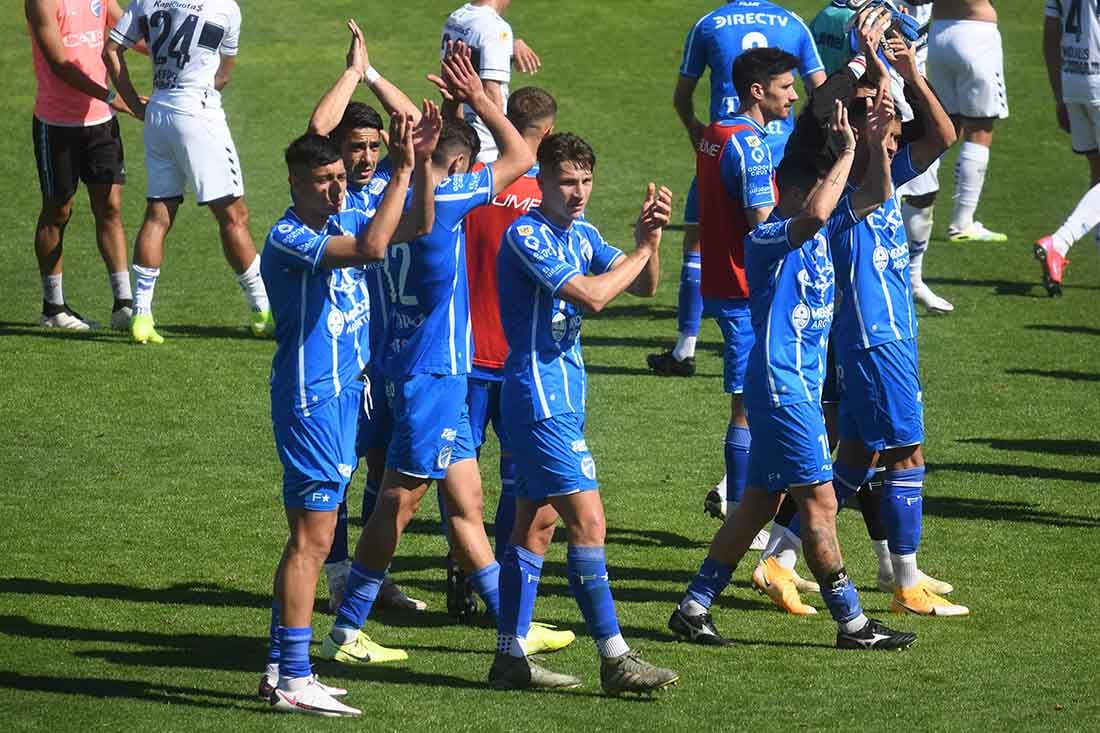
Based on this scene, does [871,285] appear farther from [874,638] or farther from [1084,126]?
[1084,126]

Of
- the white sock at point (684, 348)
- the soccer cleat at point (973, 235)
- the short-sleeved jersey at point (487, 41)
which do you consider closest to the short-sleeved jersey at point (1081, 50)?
the soccer cleat at point (973, 235)

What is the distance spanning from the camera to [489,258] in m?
7.79

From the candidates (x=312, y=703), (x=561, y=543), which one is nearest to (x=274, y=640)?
(x=312, y=703)

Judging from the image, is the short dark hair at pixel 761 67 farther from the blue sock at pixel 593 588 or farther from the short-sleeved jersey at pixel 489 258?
the blue sock at pixel 593 588

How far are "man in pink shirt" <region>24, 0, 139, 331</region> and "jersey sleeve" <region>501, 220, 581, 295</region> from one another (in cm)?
638

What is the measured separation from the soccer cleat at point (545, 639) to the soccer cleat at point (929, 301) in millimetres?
6867

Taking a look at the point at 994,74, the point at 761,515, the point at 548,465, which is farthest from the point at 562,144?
the point at 994,74

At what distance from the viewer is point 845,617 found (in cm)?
712

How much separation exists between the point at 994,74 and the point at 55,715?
10.7 m

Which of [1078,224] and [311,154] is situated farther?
[1078,224]

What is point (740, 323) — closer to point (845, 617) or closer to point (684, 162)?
point (845, 617)

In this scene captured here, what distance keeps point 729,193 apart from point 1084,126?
6130 millimetres

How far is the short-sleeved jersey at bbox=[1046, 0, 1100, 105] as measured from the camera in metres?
12.9

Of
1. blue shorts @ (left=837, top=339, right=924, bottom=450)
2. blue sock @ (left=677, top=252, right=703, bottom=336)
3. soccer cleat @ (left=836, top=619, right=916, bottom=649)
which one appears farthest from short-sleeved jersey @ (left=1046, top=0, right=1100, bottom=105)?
soccer cleat @ (left=836, top=619, right=916, bottom=649)
